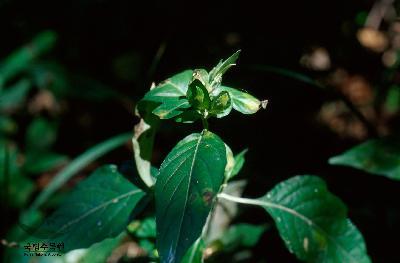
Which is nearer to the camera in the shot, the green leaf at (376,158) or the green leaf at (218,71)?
the green leaf at (218,71)

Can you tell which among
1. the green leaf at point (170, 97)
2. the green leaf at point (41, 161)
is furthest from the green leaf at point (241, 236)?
the green leaf at point (41, 161)

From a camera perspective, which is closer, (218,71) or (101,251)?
(218,71)

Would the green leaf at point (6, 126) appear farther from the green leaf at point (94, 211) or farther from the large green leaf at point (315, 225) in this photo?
the large green leaf at point (315, 225)

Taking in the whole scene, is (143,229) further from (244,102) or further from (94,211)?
(244,102)

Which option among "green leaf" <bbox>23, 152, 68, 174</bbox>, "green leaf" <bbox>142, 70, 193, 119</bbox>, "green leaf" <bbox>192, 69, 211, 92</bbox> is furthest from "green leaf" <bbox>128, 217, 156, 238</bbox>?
"green leaf" <bbox>23, 152, 68, 174</bbox>

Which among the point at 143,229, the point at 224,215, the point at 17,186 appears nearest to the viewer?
the point at 143,229

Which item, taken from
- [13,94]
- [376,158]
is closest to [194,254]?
[376,158]
